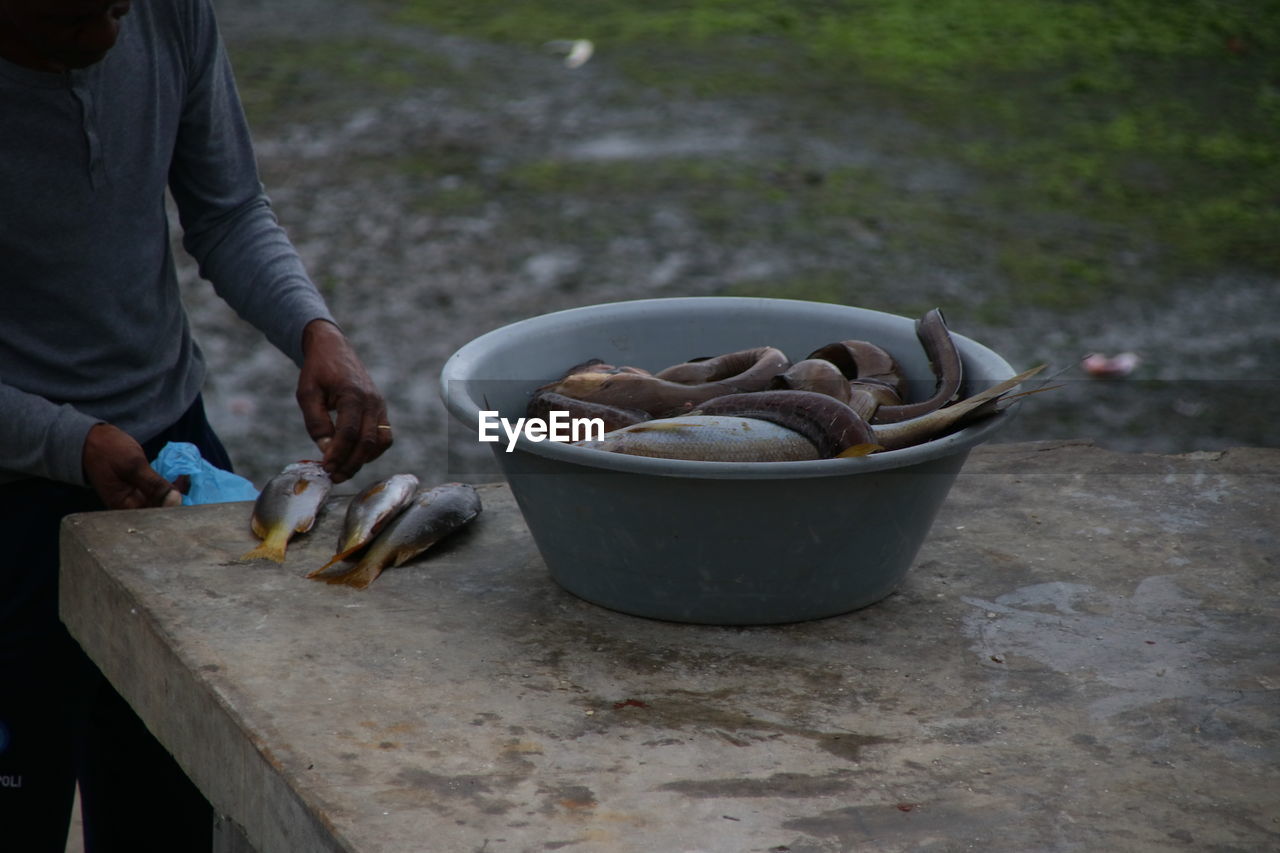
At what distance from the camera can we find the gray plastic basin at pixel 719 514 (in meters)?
1.80

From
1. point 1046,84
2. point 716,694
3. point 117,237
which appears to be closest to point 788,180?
point 1046,84

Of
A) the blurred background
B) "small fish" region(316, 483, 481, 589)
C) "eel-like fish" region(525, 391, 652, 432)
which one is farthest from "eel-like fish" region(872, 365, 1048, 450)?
the blurred background

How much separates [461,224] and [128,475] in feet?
14.2

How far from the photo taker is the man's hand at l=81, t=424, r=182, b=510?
2.17 m

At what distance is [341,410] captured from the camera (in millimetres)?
2367

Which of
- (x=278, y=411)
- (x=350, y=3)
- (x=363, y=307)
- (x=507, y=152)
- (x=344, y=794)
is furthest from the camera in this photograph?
(x=350, y=3)

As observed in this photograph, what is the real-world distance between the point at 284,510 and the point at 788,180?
5.20 m

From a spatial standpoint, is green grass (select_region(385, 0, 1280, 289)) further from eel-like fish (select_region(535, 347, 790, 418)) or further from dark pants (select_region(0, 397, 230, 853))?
dark pants (select_region(0, 397, 230, 853))

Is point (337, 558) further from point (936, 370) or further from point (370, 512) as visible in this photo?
point (936, 370)

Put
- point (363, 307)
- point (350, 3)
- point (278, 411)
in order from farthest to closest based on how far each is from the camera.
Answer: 1. point (350, 3)
2. point (363, 307)
3. point (278, 411)

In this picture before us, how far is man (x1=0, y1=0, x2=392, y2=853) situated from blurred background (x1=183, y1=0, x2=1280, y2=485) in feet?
7.04

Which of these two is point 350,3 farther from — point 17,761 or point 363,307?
point 17,761

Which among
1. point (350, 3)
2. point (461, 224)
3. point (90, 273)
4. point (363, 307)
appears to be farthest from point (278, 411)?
point (350, 3)

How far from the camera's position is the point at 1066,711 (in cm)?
177
